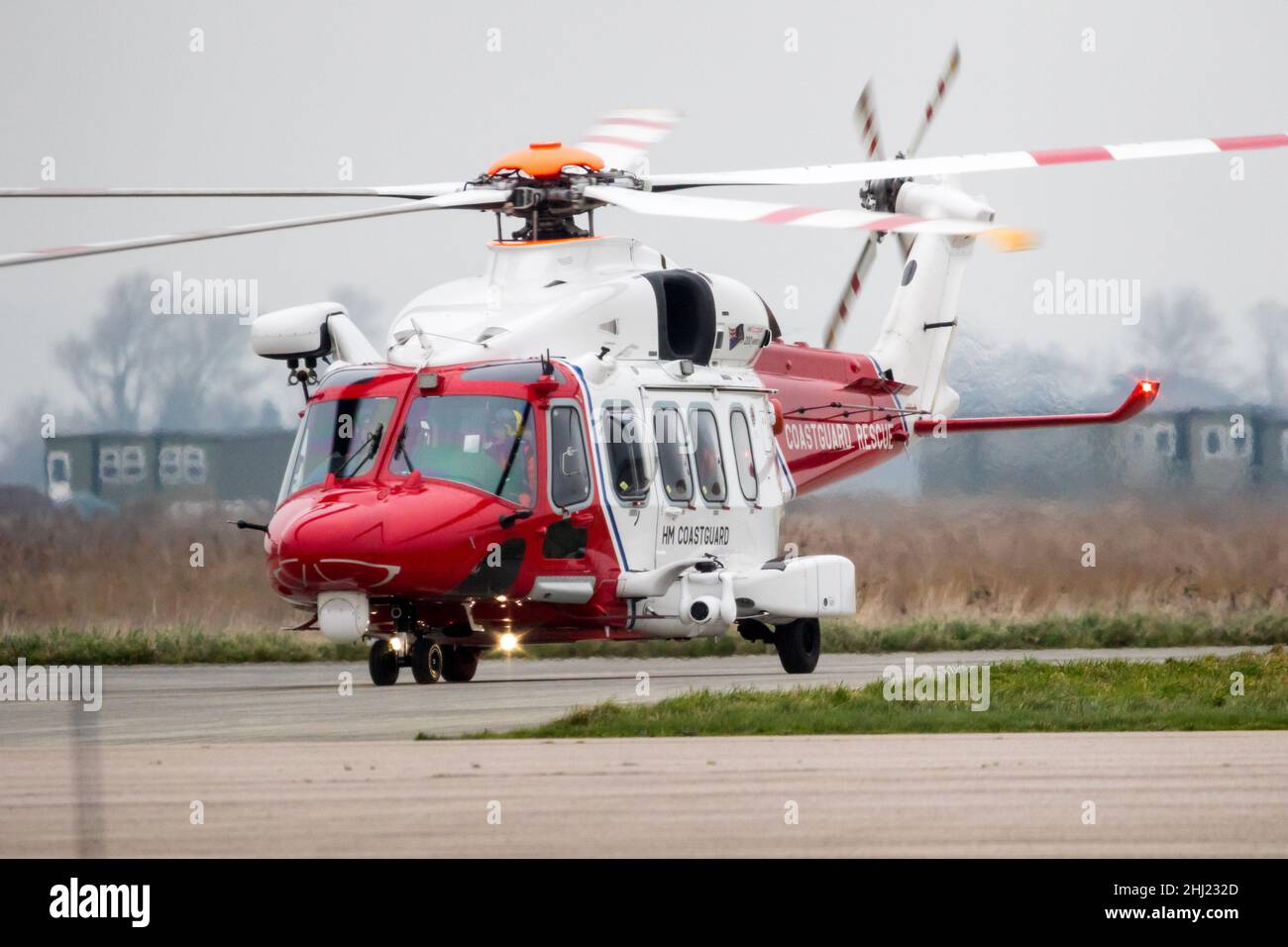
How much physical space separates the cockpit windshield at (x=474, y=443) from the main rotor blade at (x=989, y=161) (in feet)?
7.79

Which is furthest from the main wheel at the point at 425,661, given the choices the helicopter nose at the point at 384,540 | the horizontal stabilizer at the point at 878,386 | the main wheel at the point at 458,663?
the horizontal stabilizer at the point at 878,386

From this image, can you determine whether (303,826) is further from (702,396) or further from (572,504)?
(702,396)

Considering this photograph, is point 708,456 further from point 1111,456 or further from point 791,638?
point 1111,456

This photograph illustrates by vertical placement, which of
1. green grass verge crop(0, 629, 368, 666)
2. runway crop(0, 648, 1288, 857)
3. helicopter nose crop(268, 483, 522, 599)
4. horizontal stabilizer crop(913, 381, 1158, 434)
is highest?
horizontal stabilizer crop(913, 381, 1158, 434)

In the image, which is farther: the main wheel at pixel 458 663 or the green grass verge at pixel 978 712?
the main wheel at pixel 458 663

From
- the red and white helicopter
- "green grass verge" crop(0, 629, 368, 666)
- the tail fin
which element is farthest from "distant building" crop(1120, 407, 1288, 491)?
"green grass verge" crop(0, 629, 368, 666)

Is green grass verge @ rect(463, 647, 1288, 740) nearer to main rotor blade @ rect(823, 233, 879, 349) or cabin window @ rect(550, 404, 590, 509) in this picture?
cabin window @ rect(550, 404, 590, 509)

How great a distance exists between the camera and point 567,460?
1616 cm

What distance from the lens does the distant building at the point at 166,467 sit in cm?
2317

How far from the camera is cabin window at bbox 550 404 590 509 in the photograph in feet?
52.6

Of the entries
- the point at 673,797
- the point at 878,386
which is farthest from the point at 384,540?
the point at 878,386

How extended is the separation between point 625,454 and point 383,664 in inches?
94.2

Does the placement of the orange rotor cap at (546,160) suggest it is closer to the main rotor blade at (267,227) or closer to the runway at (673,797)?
the main rotor blade at (267,227)

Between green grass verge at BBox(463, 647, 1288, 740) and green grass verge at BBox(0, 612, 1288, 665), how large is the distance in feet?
23.9
